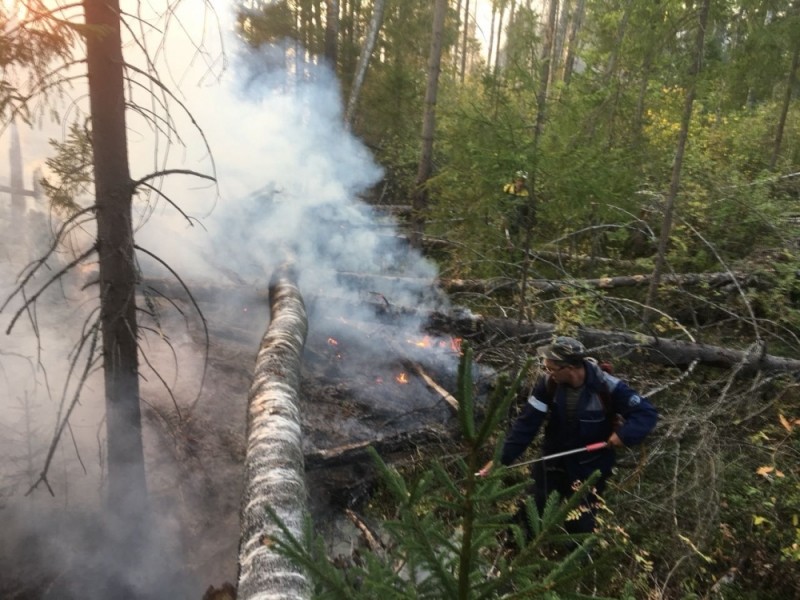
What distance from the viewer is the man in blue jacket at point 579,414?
359cm

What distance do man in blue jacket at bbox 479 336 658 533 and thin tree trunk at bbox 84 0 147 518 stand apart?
2995 millimetres

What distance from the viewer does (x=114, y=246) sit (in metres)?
3.39

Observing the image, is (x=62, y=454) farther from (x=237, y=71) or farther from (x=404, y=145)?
(x=237, y=71)

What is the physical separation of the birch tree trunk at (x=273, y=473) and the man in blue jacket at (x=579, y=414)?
1.70m

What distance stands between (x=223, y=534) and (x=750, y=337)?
6.64 meters

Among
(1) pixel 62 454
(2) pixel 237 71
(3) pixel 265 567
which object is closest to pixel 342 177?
(2) pixel 237 71

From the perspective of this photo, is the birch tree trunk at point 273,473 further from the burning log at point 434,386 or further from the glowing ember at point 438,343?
the glowing ember at point 438,343

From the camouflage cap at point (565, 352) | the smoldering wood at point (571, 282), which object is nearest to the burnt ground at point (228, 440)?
the smoldering wood at point (571, 282)

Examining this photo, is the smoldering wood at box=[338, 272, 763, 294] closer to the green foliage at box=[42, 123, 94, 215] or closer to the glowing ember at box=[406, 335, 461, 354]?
the glowing ember at box=[406, 335, 461, 354]

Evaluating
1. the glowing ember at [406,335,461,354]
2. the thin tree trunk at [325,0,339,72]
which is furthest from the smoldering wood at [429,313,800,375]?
the thin tree trunk at [325,0,339,72]

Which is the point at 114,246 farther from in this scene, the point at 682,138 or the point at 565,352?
the point at 682,138

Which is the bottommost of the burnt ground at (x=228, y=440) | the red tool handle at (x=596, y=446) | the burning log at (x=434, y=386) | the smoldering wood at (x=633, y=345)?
the burnt ground at (x=228, y=440)

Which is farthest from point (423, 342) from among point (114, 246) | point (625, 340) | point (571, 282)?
→ point (114, 246)

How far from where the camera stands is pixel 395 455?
5074mm
